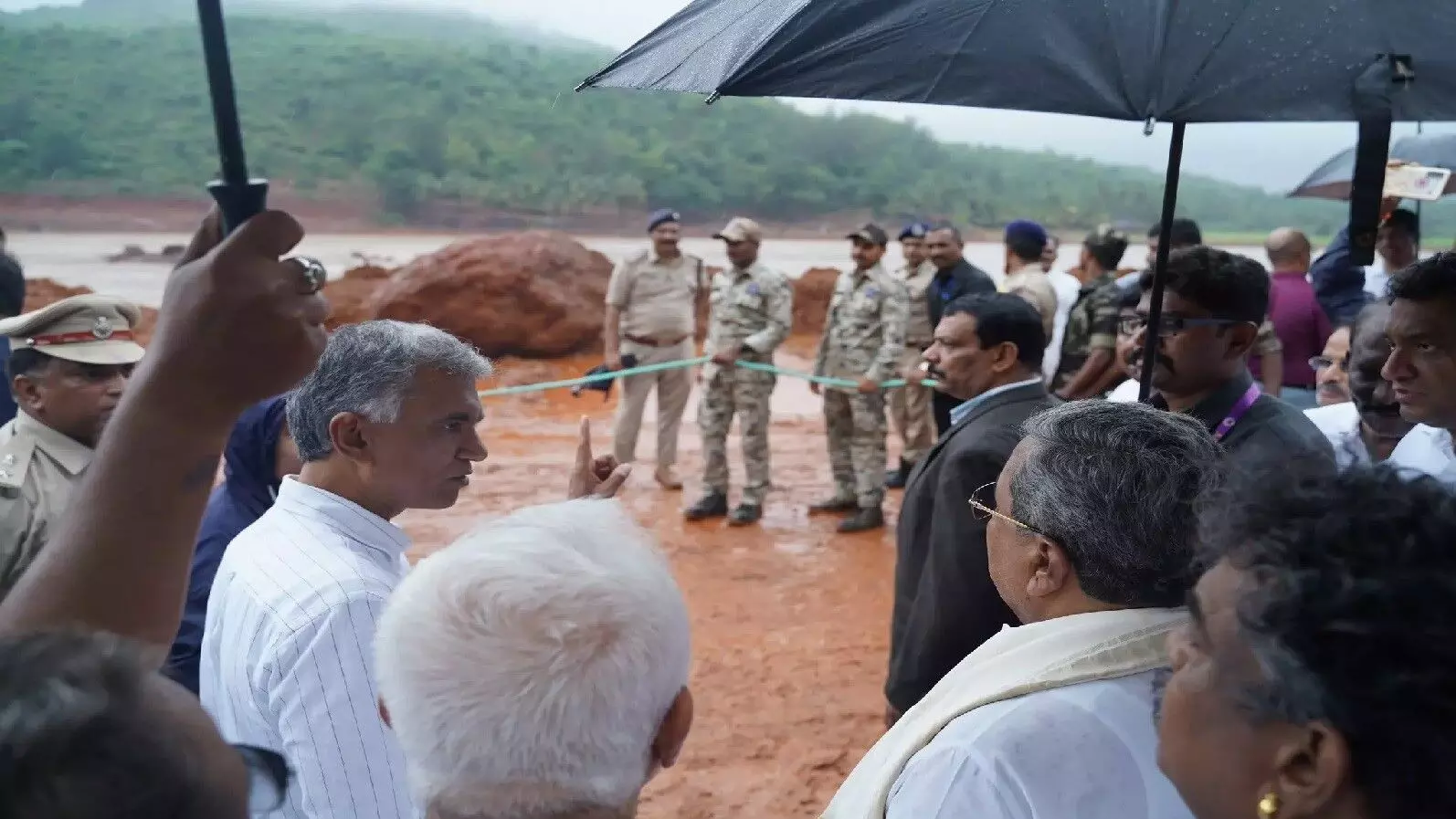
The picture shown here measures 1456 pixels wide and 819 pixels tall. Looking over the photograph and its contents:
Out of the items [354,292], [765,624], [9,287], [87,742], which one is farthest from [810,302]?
[87,742]

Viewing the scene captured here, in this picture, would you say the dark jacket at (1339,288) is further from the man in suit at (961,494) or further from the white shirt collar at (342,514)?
the white shirt collar at (342,514)

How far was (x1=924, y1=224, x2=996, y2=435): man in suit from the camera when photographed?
758cm

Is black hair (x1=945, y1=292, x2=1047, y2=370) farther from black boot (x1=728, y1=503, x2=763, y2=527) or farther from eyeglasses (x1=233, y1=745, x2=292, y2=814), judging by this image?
black boot (x1=728, y1=503, x2=763, y2=527)

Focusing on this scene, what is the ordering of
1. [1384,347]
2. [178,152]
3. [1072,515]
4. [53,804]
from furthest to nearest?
[178,152]
[1384,347]
[1072,515]
[53,804]

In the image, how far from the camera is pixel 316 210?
99.1 ft

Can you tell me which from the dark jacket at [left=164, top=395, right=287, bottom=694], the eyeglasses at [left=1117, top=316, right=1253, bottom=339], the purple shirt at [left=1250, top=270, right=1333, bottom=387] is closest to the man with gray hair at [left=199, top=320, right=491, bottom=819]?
the dark jacket at [left=164, top=395, right=287, bottom=694]

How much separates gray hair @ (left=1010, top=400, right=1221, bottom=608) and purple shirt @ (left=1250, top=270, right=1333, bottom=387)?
15.8 feet

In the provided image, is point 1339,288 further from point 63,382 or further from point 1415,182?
point 63,382

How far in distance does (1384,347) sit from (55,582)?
3574mm

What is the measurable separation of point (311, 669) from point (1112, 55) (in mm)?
1875

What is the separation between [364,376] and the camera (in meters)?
2.28

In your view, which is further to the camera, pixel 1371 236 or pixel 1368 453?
pixel 1368 453

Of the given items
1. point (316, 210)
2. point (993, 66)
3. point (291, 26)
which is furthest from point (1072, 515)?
point (291, 26)

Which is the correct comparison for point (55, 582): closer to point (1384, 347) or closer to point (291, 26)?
point (1384, 347)
